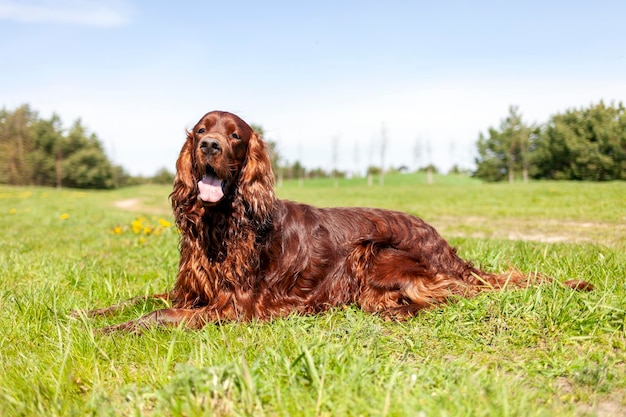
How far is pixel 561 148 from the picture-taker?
29.2 meters

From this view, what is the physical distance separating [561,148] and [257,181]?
30.9m

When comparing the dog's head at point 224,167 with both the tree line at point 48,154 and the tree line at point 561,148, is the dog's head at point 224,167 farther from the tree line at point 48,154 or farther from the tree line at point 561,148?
the tree line at point 48,154

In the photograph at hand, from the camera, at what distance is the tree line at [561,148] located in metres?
11.6

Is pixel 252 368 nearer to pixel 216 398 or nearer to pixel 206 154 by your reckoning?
pixel 216 398

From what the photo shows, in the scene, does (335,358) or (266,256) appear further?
(266,256)

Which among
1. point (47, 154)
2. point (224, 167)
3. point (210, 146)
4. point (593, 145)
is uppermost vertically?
point (47, 154)

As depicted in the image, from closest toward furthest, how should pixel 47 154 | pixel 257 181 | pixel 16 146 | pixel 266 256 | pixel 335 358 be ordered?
pixel 335 358 → pixel 257 181 → pixel 266 256 → pixel 16 146 → pixel 47 154

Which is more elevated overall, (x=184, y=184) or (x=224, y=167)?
(x=224, y=167)

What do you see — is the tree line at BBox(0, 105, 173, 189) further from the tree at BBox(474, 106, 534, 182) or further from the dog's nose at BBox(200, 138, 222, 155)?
the dog's nose at BBox(200, 138, 222, 155)

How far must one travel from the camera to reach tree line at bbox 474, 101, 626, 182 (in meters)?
11.6

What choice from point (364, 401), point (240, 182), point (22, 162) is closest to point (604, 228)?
point (240, 182)

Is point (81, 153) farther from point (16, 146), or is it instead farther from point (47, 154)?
point (16, 146)

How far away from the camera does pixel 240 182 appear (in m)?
3.17

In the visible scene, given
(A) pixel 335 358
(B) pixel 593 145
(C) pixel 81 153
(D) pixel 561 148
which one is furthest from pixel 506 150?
(A) pixel 335 358
